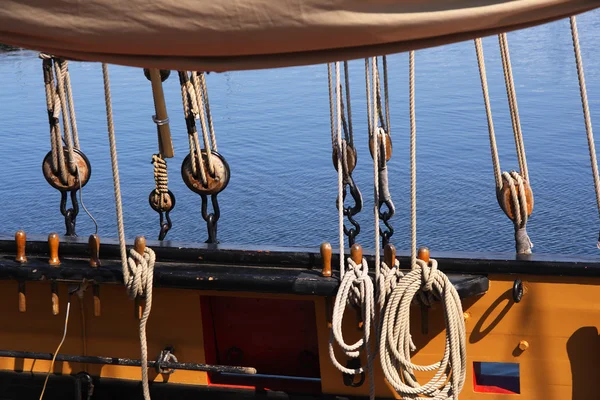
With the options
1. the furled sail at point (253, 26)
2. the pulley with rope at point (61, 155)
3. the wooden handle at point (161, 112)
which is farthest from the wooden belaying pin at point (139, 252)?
the furled sail at point (253, 26)

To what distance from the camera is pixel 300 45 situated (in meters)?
1.23

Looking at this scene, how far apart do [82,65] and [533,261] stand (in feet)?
34.3

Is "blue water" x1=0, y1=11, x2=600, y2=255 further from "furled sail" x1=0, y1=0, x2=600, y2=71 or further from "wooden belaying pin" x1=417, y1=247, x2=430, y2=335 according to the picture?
"furled sail" x1=0, y1=0, x2=600, y2=71

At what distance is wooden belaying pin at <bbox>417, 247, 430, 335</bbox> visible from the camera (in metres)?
2.63

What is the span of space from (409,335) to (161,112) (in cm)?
106

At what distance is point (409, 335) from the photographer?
2596 mm

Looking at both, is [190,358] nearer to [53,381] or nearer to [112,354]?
[112,354]

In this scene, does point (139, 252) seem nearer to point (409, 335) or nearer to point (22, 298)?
point (22, 298)

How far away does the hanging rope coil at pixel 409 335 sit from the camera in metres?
2.55

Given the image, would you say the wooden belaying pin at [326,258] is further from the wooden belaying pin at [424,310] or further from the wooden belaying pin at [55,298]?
the wooden belaying pin at [55,298]

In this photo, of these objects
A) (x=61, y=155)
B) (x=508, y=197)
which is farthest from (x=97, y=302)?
(x=508, y=197)

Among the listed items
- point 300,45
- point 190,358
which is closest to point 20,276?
point 190,358

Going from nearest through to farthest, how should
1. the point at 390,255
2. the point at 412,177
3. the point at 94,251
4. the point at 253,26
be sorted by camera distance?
1. the point at 253,26
2. the point at 412,177
3. the point at 390,255
4. the point at 94,251

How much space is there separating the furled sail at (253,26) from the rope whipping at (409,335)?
1.33 metres
